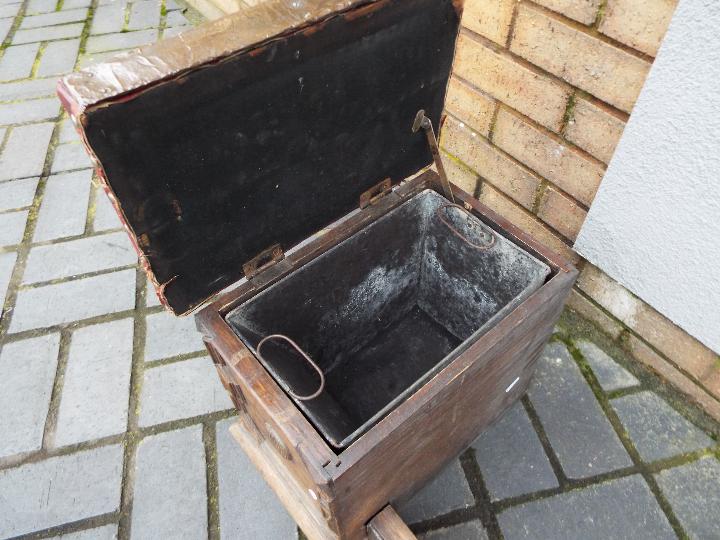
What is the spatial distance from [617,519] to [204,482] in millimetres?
1391

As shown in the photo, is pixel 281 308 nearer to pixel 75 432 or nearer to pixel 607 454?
pixel 75 432

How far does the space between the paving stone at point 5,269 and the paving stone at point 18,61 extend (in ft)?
5.91

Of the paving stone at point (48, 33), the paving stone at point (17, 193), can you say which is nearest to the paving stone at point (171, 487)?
the paving stone at point (17, 193)

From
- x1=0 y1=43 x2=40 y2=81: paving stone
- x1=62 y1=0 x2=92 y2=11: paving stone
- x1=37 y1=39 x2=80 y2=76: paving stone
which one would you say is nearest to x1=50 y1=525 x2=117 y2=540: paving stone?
x1=37 y1=39 x2=80 y2=76: paving stone

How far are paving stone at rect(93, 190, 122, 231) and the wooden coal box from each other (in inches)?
58.2

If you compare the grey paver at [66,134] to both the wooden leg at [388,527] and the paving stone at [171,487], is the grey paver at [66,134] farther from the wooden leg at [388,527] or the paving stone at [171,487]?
the wooden leg at [388,527]

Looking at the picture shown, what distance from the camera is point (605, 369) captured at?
2.04 m

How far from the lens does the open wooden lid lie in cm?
89

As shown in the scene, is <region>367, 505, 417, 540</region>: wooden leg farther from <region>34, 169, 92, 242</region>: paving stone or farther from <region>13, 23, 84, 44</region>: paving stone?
<region>13, 23, 84, 44</region>: paving stone

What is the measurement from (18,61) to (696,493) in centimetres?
477

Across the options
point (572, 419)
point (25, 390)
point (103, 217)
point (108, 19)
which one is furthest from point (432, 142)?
point (108, 19)

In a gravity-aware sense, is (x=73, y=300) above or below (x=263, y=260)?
below

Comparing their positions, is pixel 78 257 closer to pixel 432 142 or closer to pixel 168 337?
pixel 168 337

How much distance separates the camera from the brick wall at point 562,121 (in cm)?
147
